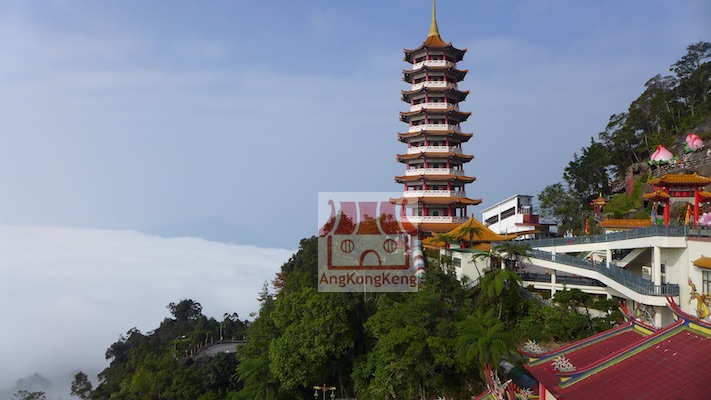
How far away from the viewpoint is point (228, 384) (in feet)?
78.9

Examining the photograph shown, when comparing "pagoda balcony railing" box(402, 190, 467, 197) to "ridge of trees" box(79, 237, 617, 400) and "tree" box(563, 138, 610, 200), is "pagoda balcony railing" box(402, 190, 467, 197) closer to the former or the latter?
"ridge of trees" box(79, 237, 617, 400)

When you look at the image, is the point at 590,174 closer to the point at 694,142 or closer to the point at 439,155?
the point at 694,142

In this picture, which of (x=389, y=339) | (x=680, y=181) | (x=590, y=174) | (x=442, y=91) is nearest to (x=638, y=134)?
(x=590, y=174)

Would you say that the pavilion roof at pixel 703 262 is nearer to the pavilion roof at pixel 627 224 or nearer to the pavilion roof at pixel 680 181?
the pavilion roof at pixel 680 181

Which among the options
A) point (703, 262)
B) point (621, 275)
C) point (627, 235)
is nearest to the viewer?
point (703, 262)

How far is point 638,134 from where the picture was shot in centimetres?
4191

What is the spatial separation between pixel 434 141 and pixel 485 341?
73.5 feet

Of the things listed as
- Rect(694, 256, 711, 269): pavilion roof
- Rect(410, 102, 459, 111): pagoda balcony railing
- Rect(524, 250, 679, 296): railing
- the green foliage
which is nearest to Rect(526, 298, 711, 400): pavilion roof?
Rect(694, 256, 711, 269): pavilion roof

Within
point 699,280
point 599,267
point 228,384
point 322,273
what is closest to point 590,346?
point 699,280

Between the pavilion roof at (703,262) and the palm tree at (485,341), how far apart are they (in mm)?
6493

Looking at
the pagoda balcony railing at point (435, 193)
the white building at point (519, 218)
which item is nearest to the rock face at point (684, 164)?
the white building at point (519, 218)

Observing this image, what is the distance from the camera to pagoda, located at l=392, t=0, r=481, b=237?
30.8 m

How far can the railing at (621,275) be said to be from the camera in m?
14.9

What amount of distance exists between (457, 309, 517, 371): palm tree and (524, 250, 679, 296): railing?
18.9 feet
